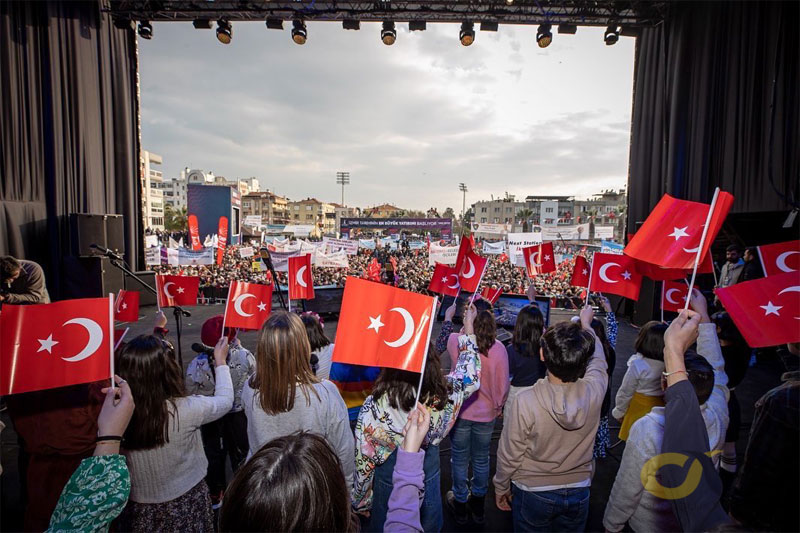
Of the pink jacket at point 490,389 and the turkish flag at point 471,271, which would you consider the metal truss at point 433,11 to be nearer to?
the turkish flag at point 471,271

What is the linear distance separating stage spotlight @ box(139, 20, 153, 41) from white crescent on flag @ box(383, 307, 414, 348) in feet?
44.8

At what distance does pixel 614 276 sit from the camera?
15.4 feet

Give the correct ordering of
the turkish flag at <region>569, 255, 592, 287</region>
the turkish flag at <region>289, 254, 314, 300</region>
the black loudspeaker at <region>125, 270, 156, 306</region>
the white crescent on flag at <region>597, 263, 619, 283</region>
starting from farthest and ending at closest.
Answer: the black loudspeaker at <region>125, 270, 156, 306</region>, the turkish flag at <region>569, 255, 592, 287</region>, the turkish flag at <region>289, 254, 314, 300</region>, the white crescent on flag at <region>597, 263, 619, 283</region>

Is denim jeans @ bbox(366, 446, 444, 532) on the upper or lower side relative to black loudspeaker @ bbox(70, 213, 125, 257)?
lower

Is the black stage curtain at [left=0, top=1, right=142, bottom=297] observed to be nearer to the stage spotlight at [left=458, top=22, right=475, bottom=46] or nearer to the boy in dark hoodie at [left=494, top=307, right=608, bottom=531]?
the stage spotlight at [left=458, top=22, right=475, bottom=46]

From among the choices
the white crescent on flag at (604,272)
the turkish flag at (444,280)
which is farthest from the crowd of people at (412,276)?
the white crescent on flag at (604,272)

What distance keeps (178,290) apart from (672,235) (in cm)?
544

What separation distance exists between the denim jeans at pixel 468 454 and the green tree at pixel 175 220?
68179mm

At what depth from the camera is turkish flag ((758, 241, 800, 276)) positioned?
114 inches

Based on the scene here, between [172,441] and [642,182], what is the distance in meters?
13.6

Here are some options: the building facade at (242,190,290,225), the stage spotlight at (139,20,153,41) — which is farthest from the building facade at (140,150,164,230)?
the stage spotlight at (139,20,153,41)

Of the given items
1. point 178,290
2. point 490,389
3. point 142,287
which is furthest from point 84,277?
point 490,389

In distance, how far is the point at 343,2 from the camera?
31.6 ft

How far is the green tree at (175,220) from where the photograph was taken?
204 ft
